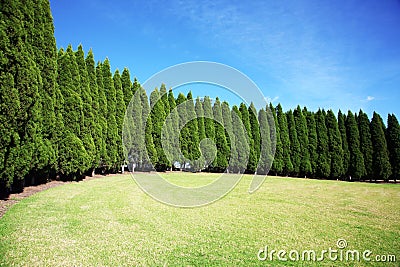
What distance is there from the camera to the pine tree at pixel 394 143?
25.7 metres

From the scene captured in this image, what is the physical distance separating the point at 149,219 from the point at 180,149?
19.0m

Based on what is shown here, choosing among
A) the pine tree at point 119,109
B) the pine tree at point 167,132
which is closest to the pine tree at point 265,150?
the pine tree at point 167,132

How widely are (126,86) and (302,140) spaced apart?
64.4ft

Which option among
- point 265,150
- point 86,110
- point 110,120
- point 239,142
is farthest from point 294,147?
point 86,110

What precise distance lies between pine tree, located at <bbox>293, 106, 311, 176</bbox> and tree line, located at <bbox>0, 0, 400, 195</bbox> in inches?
4.3

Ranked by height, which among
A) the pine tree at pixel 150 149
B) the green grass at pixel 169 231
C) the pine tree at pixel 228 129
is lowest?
the green grass at pixel 169 231

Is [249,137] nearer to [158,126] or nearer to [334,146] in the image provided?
[334,146]

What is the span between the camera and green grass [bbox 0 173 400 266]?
4066 mm

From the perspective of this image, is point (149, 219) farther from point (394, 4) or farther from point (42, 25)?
point (42, 25)

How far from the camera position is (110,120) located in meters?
17.4

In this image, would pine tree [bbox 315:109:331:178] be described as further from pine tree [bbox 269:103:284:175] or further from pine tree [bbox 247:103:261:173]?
Result: pine tree [bbox 247:103:261:173]

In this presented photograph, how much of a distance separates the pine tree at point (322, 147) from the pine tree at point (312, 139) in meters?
0.31

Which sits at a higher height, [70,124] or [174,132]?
[174,132]

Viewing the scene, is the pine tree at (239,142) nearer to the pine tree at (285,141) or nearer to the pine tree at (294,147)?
the pine tree at (285,141)
